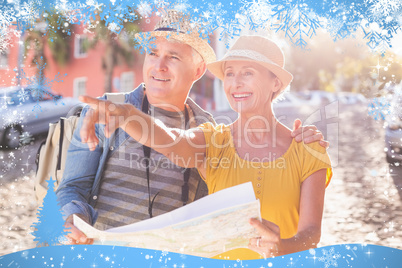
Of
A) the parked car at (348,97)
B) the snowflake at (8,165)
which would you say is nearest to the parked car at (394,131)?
the parked car at (348,97)

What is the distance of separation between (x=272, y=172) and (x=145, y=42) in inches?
37.2

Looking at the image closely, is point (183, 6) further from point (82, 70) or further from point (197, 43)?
point (82, 70)

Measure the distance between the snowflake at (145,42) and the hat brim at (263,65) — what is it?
32 centimetres

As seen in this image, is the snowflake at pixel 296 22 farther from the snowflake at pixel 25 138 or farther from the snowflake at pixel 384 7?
the snowflake at pixel 25 138

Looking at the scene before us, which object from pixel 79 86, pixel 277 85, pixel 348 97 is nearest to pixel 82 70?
pixel 79 86

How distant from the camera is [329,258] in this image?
8.23 feet

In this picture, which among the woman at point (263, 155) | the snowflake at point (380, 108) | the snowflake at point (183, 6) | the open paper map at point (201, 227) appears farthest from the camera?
the snowflake at point (380, 108)

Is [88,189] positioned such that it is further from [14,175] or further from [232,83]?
[232,83]

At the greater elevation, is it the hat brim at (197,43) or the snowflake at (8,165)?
the hat brim at (197,43)

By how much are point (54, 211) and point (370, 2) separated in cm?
203

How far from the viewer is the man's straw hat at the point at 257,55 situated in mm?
2277

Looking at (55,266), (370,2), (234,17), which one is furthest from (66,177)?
(370,2)

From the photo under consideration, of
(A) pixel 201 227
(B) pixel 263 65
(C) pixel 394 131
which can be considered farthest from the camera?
(C) pixel 394 131

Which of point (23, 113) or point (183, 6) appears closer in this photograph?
A: point (183, 6)
